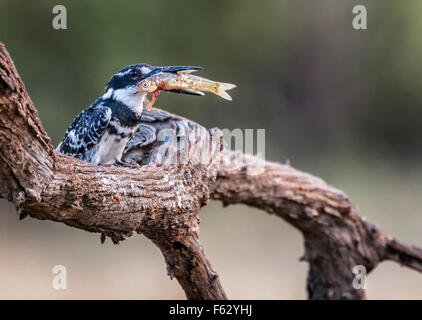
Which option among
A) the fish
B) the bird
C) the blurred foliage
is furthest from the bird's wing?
the blurred foliage

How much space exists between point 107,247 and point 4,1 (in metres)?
2.38

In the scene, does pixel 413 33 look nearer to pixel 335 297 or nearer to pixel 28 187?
pixel 335 297

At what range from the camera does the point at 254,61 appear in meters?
6.48

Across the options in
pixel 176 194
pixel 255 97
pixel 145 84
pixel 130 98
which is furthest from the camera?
pixel 255 97

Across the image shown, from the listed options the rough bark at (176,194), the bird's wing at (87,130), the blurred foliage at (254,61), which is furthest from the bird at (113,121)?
the blurred foliage at (254,61)

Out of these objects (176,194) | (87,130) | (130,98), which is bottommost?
(176,194)

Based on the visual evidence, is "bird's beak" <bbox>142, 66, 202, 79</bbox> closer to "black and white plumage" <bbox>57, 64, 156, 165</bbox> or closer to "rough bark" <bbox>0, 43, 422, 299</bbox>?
"black and white plumage" <bbox>57, 64, 156, 165</bbox>

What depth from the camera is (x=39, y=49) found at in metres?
5.43

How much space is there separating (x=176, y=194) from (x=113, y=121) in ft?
1.71

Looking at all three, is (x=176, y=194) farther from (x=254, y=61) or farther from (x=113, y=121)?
(x=254, y=61)

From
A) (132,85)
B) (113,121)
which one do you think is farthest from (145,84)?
(113,121)

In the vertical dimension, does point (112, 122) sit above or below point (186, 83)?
below

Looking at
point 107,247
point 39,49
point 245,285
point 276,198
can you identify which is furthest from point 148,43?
point 276,198

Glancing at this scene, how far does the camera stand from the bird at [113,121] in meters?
2.24
